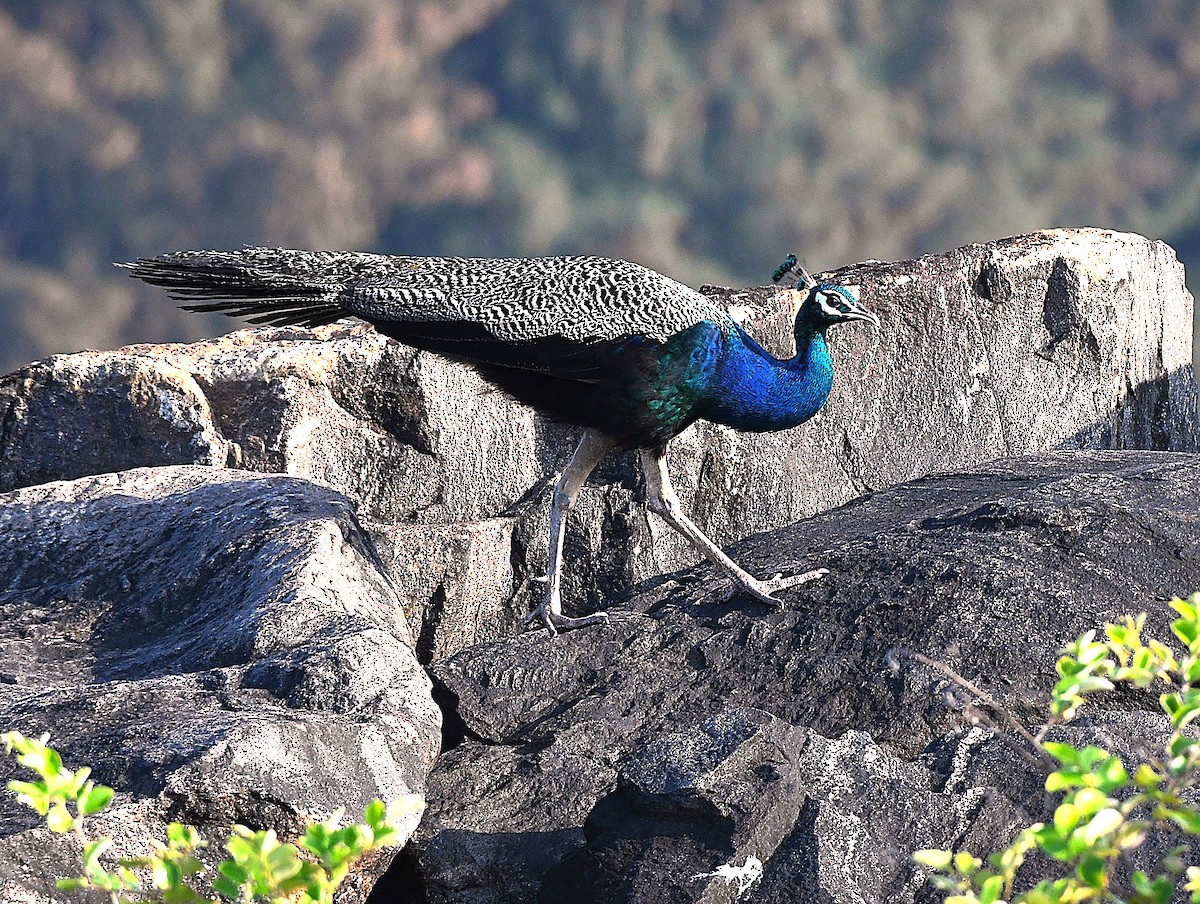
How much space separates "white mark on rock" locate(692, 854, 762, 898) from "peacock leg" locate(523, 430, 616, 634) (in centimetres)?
161

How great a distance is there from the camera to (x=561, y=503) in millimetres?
4480

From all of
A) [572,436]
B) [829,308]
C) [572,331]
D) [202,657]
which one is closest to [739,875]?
[202,657]

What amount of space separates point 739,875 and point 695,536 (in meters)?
1.77

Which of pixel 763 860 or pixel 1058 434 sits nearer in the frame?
pixel 763 860

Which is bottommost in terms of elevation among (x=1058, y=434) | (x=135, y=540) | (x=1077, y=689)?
(x=1077, y=689)

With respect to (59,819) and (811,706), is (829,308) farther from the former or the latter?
(59,819)

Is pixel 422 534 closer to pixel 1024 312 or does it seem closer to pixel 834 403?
pixel 834 403

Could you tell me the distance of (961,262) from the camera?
5582 millimetres

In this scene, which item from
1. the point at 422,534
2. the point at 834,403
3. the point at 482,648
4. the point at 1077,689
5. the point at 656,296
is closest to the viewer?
the point at 1077,689

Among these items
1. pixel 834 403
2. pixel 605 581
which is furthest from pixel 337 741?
pixel 834 403

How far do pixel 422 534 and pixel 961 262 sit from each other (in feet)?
8.15

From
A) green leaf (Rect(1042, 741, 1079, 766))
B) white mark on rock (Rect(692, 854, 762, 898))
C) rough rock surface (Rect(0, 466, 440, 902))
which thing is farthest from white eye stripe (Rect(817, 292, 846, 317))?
green leaf (Rect(1042, 741, 1079, 766))

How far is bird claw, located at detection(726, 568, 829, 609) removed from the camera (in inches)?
152

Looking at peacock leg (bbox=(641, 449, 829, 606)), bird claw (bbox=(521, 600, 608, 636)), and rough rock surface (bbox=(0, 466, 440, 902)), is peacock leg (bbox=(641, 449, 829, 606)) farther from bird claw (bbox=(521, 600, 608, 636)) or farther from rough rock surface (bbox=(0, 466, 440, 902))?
rough rock surface (bbox=(0, 466, 440, 902))
